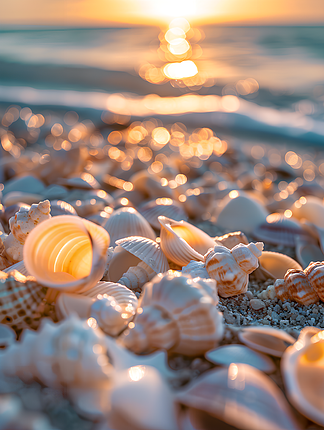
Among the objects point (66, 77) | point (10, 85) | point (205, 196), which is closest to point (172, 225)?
point (205, 196)

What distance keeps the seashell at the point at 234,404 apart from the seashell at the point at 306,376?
40mm

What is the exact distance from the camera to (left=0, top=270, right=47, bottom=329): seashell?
1.11 m

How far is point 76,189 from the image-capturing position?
2803 mm

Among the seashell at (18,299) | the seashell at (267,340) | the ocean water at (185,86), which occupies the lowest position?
the seashell at (267,340)

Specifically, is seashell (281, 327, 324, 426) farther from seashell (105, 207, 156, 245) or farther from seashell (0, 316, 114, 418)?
seashell (105, 207, 156, 245)

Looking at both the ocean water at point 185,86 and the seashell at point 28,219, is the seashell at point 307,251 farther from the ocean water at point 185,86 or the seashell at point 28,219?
the ocean water at point 185,86

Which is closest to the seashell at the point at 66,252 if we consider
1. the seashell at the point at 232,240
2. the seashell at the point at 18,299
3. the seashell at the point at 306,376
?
the seashell at the point at 18,299

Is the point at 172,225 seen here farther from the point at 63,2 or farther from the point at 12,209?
the point at 63,2

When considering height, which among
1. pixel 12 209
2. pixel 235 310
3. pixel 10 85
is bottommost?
pixel 235 310

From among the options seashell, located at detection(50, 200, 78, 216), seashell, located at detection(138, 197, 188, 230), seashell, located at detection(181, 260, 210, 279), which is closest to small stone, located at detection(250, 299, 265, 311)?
seashell, located at detection(181, 260, 210, 279)

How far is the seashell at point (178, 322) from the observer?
102 centimetres

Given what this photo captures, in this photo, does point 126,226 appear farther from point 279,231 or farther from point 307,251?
point 307,251

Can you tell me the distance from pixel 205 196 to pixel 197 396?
194 cm

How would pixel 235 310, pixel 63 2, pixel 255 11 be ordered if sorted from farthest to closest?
pixel 255 11
pixel 63 2
pixel 235 310
